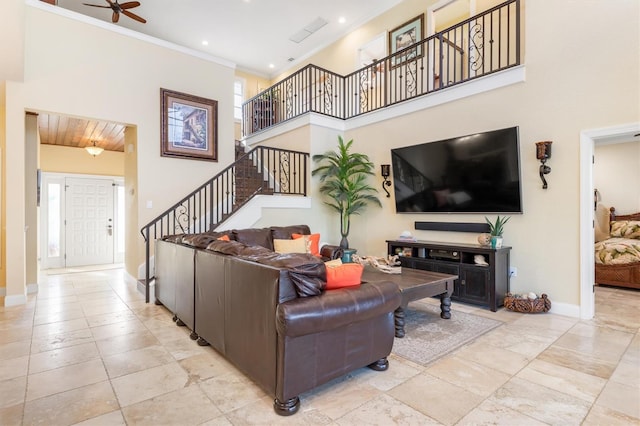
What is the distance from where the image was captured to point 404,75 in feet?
22.5

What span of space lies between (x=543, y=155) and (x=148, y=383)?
15.0 ft

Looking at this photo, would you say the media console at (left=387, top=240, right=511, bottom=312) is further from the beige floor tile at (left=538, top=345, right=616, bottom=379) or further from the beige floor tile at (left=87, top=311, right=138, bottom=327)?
the beige floor tile at (left=87, top=311, right=138, bottom=327)

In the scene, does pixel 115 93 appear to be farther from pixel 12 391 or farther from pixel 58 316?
pixel 12 391

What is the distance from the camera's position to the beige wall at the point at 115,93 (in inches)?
174

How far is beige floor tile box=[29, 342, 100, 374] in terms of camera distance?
2596mm

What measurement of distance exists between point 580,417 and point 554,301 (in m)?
2.36

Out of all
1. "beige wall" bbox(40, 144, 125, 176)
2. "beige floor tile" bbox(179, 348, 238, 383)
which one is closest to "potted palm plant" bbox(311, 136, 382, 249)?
"beige floor tile" bbox(179, 348, 238, 383)

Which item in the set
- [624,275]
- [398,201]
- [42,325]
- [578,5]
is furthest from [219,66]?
[624,275]

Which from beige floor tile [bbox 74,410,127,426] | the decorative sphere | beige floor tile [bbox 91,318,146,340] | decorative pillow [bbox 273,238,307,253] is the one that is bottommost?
beige floor tile [bbox 91,318,146,340]

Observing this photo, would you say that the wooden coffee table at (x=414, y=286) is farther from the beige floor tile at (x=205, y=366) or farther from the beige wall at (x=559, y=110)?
the beige floor tile at (x=205, y=366)

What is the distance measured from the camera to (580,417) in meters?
1.93

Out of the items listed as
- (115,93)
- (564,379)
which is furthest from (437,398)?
(115,93)

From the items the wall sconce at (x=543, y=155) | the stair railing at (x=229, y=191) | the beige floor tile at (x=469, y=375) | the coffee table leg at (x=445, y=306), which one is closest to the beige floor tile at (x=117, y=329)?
the stair railing at (x=229, y=191)

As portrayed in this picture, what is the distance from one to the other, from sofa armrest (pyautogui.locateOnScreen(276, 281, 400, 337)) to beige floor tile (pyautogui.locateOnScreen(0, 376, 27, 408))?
1.83 meters
